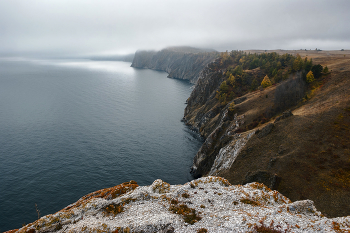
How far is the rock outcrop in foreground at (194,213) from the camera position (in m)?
21.4

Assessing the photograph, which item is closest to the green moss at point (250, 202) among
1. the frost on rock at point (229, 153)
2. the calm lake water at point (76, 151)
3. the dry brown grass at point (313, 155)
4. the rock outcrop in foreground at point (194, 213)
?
the rock outcrop in foreground at point (194, 213)

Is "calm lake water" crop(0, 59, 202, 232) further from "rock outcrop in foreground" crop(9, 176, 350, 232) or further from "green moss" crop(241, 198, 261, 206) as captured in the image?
"green moss" crop(241, 198, 261, 206)

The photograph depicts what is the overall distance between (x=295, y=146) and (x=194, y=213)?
118 ft

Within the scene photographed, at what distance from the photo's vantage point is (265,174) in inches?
1698

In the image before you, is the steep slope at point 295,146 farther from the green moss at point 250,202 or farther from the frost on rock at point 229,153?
the green moss at point 250,202

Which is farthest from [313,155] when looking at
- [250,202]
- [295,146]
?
[250,202]

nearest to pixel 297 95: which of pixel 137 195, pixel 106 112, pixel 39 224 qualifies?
pixel 137 195

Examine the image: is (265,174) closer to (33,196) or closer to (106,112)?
(33,196)

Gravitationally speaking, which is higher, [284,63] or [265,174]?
[284,63]

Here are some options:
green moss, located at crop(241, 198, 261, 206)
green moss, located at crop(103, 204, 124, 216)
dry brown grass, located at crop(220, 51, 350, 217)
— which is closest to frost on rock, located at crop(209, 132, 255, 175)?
dry brown grass, located at crop(220, 51, 350, 217)

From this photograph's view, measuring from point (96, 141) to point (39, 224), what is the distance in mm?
65149

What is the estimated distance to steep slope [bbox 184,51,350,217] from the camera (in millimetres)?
35844

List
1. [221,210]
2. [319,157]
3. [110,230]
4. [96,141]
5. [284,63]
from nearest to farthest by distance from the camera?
[110,230] → [221,210] → [319,157] → [96,141] → [284,63]

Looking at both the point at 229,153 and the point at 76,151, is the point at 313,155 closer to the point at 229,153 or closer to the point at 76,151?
the point at 229,153
